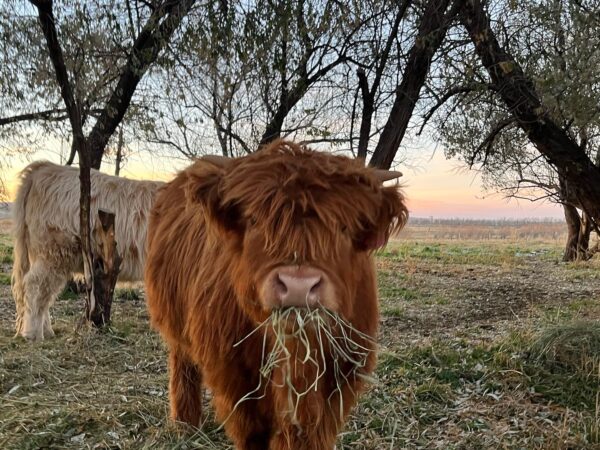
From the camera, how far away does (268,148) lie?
238 centimetres

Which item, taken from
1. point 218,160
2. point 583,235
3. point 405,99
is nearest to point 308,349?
point 218,160

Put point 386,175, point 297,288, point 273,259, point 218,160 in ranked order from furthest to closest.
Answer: point 218,160 < point 386,175 < point 273,259 < point 297,288

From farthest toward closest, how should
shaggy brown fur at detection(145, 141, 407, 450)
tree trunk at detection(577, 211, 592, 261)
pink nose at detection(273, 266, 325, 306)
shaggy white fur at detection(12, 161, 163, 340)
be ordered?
1. tree trunk at detection(577, 211, 592, 261)
2. shaggy white fur at detection(12, 161, 163, 340)
3. shaggy brown fur at detection(145, 141, 407, 450)
4. pink nose at detection(273, 266, 325, 306)

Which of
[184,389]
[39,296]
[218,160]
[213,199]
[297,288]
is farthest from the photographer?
[39,296]

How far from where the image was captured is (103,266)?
575 centimetres

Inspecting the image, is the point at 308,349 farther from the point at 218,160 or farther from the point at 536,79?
the point at 536,79

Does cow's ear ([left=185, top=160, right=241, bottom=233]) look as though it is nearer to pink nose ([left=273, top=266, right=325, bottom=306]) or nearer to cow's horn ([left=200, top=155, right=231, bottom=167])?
cow's horn ([left=200, top=155, right=231, bottom=167])

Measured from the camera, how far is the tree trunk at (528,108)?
20.5ft

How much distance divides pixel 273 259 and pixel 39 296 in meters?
4.89

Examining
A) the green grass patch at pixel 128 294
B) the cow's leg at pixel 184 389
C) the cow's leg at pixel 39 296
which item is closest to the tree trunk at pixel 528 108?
the cow's leg at pixel 184 389

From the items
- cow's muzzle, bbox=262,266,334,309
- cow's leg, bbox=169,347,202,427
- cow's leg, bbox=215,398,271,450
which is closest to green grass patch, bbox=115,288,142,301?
cow's leg, bbox=169,347,202,427

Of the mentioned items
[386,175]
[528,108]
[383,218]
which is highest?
[528,108]

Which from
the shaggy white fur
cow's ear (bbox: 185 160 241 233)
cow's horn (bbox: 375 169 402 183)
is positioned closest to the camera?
cow's ear (bbox: 185 160 241 233)

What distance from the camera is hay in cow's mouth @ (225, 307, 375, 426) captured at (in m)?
1.95
